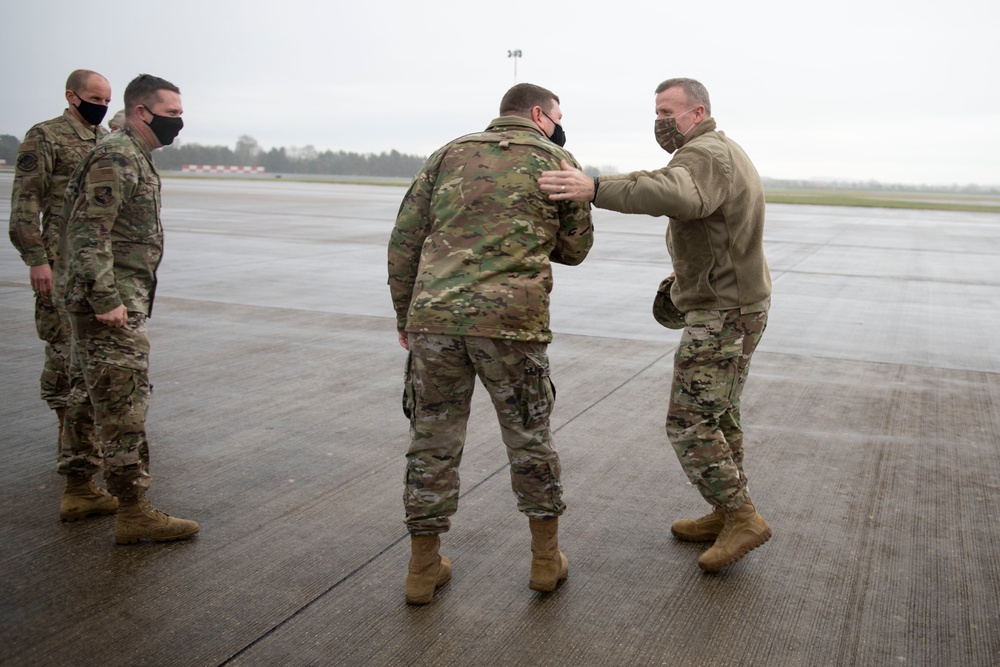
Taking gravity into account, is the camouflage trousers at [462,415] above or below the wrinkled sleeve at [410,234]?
below

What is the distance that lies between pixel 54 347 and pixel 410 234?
2.56 metres

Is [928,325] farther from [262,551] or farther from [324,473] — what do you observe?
[262,551]

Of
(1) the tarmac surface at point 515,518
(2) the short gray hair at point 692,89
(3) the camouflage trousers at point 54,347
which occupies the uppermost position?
(2) the short gray hair at point 692,89

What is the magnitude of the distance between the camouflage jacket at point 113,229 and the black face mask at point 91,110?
3.24 ft

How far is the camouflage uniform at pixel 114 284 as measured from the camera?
12.3 feet

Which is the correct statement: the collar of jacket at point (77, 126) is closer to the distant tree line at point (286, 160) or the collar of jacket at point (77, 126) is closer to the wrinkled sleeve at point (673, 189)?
the wrinkled sleeve at point (673, 189)

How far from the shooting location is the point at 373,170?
86875mm

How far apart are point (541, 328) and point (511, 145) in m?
0.67

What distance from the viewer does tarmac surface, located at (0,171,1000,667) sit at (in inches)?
123

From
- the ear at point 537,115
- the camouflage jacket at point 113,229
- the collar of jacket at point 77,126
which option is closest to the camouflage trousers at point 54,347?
the collar of jacket at point 77,126

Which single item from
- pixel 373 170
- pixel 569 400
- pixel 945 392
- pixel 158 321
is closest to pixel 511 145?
pixel 569 400

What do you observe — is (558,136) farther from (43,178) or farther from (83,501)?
(43,178)

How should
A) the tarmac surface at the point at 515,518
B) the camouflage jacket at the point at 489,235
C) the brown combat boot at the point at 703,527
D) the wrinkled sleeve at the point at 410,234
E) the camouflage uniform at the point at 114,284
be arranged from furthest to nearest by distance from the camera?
1. the brown combat boot at the point at 703,527
2. the camouflage uniform at the point at 114,284
3. the wrinkled sleeve at the point at 410,234
4. the camouflage jacket at the point at 489,235
5. the tarmac surface at the point at 515,518

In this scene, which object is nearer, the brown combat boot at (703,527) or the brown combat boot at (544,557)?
the brown combat boot at (544,557)
